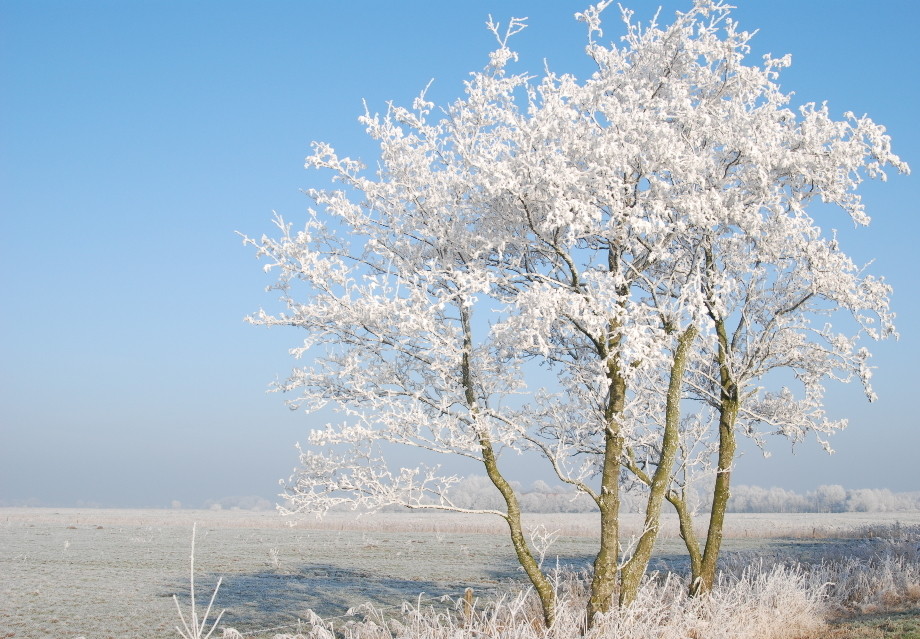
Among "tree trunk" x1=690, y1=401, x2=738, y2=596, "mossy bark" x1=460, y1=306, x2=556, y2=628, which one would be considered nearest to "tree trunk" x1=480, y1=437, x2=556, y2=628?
"mossy bark" x1=460, y1=306, x2=556, y2=628

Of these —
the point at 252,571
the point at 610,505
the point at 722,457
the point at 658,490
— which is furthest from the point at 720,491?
the point at 252,571

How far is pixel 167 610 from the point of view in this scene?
20656 mm

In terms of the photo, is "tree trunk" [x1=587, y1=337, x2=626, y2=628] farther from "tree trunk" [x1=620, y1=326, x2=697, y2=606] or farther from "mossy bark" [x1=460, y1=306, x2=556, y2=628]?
"mossy bark" [x1=460, y1=306, x2=556, y2=628]

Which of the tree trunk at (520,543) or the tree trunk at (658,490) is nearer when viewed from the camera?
the tree trunk at (520,543)

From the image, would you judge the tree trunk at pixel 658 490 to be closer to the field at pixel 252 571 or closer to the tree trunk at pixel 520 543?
the tree trunk at pixel 520 543

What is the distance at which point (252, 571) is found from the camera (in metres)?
30.8

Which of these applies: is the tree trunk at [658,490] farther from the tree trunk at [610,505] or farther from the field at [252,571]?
the field at [252,571]

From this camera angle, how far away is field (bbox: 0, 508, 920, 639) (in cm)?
1945

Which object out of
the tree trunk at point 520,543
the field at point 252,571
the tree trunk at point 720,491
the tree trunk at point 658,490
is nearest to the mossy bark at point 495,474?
the tree trunk at point 520,543

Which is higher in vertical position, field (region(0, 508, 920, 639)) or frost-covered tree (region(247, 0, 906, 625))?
frost-covered tree (region(247, 0, 906, 625))

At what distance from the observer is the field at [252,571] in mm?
19453

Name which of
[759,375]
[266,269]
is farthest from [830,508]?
[266,269]

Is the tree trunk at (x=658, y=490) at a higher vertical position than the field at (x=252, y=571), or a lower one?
higher

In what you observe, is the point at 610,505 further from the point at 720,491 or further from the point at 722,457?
the point at 720,491
